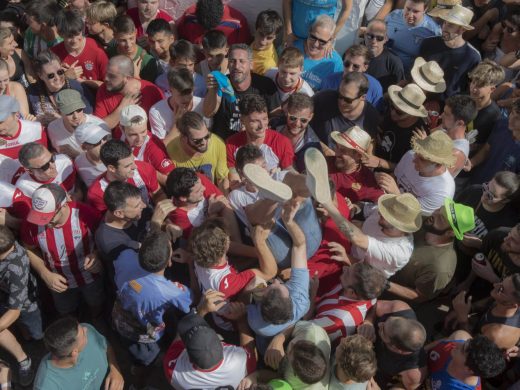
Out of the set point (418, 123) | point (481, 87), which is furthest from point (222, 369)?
point (481, 87)

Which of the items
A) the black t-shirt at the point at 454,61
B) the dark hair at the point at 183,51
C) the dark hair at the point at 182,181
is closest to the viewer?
the dark hair at the point at 182,181

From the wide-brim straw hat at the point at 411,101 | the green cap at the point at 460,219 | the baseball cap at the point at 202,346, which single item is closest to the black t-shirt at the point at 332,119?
the wide-brim straw hat at the point at 411,101

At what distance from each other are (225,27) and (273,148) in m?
2.65

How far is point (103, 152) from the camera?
4.00 metres

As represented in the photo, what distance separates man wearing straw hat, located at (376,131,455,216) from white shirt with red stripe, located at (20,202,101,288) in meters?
2.61

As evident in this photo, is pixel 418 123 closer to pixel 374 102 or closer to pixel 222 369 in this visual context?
pixel 374 102

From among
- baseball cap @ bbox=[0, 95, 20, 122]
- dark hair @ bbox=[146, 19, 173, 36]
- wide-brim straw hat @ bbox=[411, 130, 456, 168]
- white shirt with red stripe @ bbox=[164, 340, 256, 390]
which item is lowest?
white shirt with red stripe @ bbox=[164, 340, 256, 390]

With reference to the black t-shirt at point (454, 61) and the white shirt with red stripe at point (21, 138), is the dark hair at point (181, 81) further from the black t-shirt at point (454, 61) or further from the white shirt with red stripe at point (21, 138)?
the black t-shirt at point (454, 61)

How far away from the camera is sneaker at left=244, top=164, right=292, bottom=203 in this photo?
3.40 metres

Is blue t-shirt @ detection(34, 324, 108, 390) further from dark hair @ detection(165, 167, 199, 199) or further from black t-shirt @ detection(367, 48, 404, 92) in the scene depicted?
black t-shirt @ detection(367, 48, 404, 92)

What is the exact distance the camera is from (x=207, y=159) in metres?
4.58

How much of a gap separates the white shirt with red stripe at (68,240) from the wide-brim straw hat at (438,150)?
9.41 feet

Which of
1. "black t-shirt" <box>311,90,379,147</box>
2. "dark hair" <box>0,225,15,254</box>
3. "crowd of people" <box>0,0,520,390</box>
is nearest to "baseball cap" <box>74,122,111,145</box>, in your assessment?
"crowd of people" <box>0,0,520,390</box>

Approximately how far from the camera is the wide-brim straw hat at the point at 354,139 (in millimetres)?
4414
